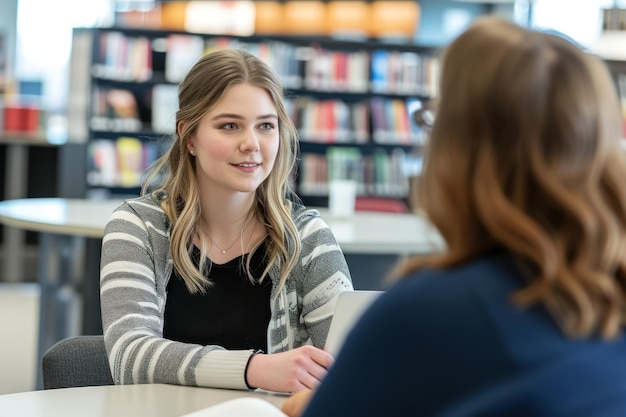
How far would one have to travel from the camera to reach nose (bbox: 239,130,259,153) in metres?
1.82

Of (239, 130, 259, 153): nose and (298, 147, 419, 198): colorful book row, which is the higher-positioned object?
(239, 130, 259, 153): nose

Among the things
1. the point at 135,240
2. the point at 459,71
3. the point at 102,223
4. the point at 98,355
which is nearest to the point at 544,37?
the point at 459,71

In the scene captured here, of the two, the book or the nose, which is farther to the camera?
the nose

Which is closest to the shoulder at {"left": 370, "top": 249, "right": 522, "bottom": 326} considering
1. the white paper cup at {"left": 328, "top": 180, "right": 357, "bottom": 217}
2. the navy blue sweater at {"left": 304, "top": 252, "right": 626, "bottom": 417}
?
the navy blue sweater at {"left": 304, "top": 252, "right": 626, "bottom": 417}

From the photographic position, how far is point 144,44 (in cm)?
631

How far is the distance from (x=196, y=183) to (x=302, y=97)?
4.63 meters

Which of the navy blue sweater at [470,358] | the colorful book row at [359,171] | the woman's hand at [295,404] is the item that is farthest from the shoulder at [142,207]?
the colorful book row at [359,171]

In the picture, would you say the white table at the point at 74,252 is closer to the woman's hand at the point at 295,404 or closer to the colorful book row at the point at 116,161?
the woman's hand at the point at 295,404

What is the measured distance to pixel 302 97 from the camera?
6457 mm

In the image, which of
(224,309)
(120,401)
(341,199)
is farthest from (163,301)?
(341,199)

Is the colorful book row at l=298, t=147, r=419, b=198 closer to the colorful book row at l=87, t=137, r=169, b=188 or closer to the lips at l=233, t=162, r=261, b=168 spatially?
the colorful book row at l=87, t=137, r=169, b=188

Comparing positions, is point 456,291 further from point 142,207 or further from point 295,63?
point 295,63

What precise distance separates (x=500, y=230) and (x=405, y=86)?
19.2 feet

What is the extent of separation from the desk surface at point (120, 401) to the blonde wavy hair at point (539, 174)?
66cm
